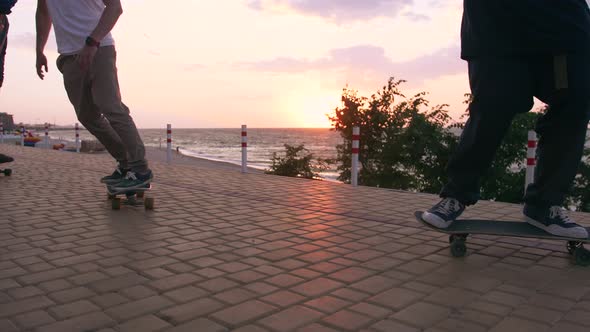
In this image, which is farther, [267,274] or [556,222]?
[556,222]

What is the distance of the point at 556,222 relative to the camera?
9.89 feet

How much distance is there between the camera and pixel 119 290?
8.07 feet

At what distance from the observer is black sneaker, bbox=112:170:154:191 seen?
4688mm

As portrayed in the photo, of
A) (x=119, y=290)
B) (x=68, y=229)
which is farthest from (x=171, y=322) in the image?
(x=68, y=229)

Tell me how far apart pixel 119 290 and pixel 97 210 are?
8.03 feet

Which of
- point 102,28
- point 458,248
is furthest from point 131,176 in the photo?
point 458,248

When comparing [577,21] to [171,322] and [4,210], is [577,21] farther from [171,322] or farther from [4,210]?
[4,210]

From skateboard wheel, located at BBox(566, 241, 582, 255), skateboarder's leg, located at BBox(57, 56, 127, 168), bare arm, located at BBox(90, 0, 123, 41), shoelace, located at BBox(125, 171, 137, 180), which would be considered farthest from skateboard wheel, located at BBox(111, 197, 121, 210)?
skateboard wheel, located at BBox(566, 241, 582, 255)

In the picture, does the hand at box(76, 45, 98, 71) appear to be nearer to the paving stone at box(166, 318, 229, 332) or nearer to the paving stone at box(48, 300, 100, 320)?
the paving stone at box(48, 300, 100, 320)

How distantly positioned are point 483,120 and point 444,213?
0.63 metres

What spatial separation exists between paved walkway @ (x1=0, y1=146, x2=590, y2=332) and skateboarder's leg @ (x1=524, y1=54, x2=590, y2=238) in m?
0.27

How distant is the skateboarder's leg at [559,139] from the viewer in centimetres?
282

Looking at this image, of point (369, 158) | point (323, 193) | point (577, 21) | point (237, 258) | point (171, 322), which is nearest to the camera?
point (171, 322)

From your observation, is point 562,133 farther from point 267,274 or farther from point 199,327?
point 199,327
